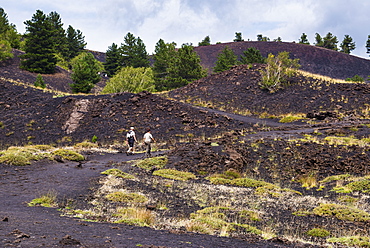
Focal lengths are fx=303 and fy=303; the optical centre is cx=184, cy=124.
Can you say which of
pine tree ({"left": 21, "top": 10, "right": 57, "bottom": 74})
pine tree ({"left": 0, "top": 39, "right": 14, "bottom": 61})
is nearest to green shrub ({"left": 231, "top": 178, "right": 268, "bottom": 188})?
pine tree ({"left": 21, "top": 10, "right": 57, "bottom": 74})

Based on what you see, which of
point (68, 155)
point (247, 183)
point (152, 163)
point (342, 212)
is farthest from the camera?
point (68, 155)

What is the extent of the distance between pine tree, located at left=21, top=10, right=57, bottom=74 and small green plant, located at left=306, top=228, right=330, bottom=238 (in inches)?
2261

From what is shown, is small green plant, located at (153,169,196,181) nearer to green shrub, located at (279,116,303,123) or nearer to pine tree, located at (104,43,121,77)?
green shrub, located at (279,116,303,123)

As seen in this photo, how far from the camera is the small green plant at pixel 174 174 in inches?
648

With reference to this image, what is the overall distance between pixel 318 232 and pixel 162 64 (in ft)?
174

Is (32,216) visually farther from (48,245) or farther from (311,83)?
(311,83)

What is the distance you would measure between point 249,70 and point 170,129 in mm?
26405

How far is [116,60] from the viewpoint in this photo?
78062 mm

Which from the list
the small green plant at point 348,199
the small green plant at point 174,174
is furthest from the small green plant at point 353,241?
the small green plant at point 174,174

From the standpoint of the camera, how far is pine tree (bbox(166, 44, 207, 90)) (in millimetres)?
54312

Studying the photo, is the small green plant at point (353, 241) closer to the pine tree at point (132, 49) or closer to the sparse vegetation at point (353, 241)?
the sparse vegetation at point (353, 241)

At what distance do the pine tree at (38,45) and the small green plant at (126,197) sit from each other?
51.9 metres

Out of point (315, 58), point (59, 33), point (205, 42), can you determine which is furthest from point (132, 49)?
point (315, 58)

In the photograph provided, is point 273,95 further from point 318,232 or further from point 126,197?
point 318,232
